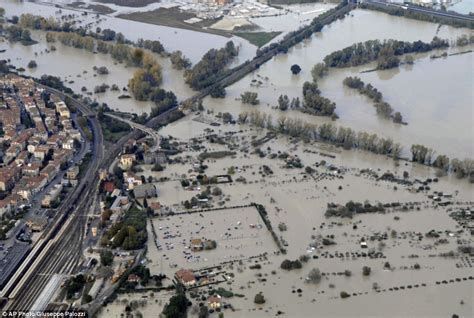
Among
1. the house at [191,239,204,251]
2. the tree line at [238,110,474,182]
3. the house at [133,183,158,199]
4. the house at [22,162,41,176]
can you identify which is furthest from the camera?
the tree line at [238,110,474,182]

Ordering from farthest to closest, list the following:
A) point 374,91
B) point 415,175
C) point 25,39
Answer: point 25,39
point 374,91
point 415,175

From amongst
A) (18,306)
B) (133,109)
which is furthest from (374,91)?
(18,306)

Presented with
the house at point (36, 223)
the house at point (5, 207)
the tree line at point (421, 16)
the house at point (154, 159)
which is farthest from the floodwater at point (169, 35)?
the house at point (36, 223)

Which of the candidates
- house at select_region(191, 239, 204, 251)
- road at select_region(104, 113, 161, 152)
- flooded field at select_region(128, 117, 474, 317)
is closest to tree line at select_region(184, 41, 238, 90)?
road at select_region(104, 113, 161, 152)

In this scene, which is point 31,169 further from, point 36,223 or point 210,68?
point 210,68

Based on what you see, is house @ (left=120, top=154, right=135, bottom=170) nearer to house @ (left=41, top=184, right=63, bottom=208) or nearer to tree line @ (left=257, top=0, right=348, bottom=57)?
house @ (left=41, top=184, right=63, bottom=208)

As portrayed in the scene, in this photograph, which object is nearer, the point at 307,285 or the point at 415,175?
the point at 307,285

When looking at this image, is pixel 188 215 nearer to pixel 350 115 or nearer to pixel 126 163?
pixel 126 163
